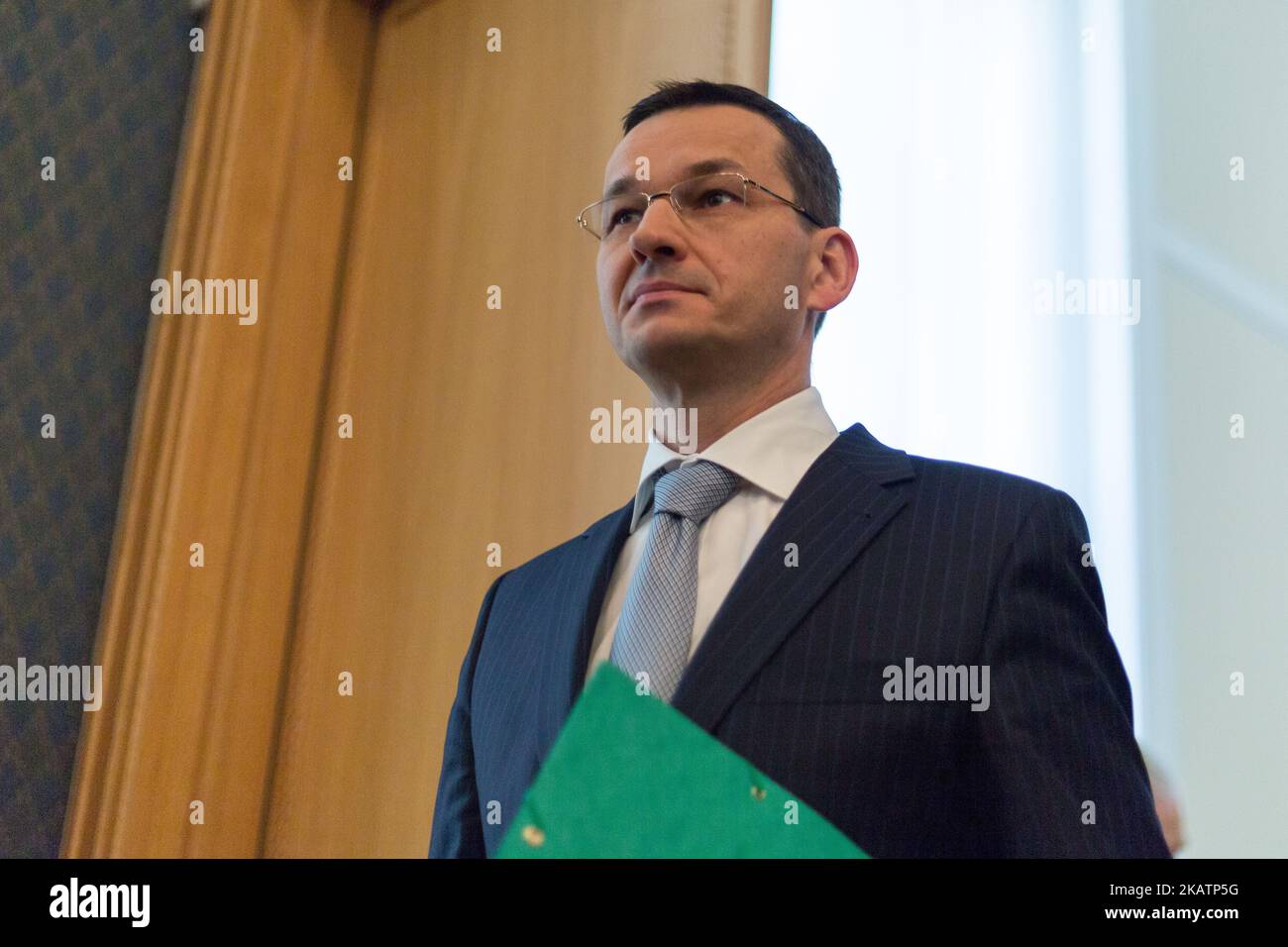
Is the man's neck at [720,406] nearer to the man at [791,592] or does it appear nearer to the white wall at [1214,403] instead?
the man at [791,592]

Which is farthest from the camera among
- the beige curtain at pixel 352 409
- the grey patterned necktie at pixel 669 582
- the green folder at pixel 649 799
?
the beige curtain at pixel 352 409

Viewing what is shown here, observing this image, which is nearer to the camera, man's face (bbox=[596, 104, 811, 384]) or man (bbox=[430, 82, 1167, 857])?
man (bbox=[430, 82, 1167, 857])

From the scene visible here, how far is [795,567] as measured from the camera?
86 cm

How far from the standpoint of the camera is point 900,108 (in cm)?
145

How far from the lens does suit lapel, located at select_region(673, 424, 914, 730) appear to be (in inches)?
31.6

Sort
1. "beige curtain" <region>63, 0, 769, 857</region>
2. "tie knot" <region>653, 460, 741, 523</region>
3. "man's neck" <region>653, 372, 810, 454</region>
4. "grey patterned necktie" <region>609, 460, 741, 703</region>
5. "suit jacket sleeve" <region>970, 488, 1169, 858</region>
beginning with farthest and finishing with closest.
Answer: "beige curtain" <region>63, 0, 769, 857</region>, "man's neck" <region>653, 372, 810, 454</region>, "tie knot" <region>653, 460, 741, 523</region>, "grey patterned necktie" <region>609, 460, 741, 703</region>, "suit jacket sleeve" <region>970, 488, 1169, 858</region>

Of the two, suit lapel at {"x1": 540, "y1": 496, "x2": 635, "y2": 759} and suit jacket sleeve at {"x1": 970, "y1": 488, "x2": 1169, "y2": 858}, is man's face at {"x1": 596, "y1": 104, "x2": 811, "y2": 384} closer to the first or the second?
suit lapel at {"x1": 540, "y1": 496, "x2": 635, "y2": 759}

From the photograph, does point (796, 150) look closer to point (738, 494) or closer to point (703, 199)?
point (703, 199)

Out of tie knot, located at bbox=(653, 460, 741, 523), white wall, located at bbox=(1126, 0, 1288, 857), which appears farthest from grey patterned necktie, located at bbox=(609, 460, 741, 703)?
white wall, located at bbox=(1126, 0, 1288, 857)

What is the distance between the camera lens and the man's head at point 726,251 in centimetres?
106

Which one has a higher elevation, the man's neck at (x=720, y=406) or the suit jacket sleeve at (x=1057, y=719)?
the man's neck at (x=720, y=406)

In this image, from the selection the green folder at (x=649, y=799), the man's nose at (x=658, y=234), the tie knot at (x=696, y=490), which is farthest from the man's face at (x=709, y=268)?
the green folder at (x=649, y=799)

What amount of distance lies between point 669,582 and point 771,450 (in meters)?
0.17

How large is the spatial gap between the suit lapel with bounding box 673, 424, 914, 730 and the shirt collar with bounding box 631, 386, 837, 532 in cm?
4
